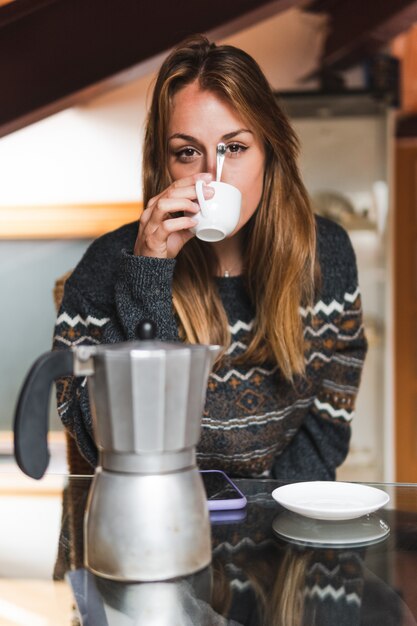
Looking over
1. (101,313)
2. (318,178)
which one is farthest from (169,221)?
(318,178)

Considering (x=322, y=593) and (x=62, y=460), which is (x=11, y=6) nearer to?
(x=322, y=593)

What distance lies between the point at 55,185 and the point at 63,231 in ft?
0.85

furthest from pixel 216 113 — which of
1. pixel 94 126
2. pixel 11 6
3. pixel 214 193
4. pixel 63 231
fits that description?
pixel 94 126

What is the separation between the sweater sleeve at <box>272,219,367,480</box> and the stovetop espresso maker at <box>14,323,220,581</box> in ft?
2.71

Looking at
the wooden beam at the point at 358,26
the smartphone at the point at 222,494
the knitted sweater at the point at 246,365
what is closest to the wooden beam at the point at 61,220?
the wooden beam at the point at 358,26

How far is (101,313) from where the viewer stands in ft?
4.62

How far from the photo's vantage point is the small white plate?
0.91 metres

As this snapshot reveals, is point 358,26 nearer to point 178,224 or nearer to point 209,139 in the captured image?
point 209,139

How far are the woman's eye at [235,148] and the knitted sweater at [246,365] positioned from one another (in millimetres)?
222

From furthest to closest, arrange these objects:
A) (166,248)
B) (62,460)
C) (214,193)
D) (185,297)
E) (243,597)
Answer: (62,460)
(185,297)
(166,248)
(214,193)
(243,597)

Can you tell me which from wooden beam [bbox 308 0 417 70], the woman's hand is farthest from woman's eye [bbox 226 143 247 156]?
wooden beam [bbox 308 0 417 70]

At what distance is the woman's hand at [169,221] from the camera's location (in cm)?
116

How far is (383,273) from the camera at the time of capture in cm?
321

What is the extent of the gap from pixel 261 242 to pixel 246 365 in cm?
23
